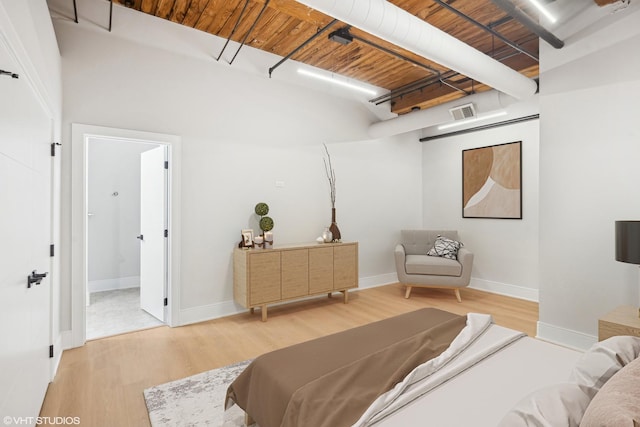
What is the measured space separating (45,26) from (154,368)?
270 cm

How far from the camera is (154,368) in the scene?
2670 mm

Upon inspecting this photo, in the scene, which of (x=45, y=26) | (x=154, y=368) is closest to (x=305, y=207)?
(x=154, y=368)

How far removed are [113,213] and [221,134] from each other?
9.22 feet

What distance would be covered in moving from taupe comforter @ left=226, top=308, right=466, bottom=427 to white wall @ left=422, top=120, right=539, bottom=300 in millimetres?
3266

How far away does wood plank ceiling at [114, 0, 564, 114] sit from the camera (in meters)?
3.13

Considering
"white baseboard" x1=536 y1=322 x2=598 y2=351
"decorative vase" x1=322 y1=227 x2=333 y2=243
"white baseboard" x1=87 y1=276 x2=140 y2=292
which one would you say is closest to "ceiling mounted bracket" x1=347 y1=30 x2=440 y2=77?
"decorative vase" x1=322 y1=227 x2=333 y2=243

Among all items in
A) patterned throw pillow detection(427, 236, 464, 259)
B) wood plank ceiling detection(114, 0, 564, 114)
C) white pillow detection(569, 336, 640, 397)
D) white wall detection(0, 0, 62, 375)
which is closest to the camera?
white pillow detection(569, 336, 640, 397)

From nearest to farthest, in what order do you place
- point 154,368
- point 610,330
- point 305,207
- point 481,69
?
1. point 610,330
2. point 154,368
3. point 481,69
4. point 305,207

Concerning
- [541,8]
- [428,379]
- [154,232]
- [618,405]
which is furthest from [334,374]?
[154,232]

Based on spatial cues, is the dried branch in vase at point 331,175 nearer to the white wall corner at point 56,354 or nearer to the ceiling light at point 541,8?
the ceiling light at point 541,8

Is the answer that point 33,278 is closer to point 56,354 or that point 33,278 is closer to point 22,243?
point 22,243

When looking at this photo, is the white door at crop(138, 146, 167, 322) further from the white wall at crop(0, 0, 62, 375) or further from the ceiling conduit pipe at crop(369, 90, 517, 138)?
the ceiling conduit pipe at crop(369, 90, 517, 138)

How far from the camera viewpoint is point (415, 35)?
254 cm

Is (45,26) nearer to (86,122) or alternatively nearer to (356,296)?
(86,122)
